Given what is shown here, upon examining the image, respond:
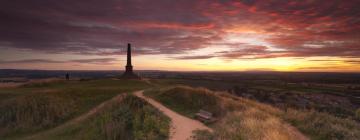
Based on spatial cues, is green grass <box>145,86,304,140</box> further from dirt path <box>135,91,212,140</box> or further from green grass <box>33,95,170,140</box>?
green grass <box>33,95,170,140</box>

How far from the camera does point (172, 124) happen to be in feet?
42.8

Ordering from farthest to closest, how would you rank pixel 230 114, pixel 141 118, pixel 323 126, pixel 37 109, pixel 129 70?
pixel 129 70 → pixel 37 109 → pixel 141 118 → pixel 230 114 → pixel 323 126

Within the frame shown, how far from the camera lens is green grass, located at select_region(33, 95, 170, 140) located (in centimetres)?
1210

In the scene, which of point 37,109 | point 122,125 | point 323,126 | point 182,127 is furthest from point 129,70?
point 323,126

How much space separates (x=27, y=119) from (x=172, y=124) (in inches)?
571

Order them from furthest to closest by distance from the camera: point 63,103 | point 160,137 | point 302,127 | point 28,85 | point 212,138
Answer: point 28,85
point 63,103
point 302,127
point 160,137
point 212,138

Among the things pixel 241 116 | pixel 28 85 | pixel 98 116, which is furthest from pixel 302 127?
pixel 28 85

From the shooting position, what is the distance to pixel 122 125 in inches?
571

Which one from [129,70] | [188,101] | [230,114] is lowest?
[230,114]

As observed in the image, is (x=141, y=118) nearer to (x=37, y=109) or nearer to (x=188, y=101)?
(x=188, y=101)

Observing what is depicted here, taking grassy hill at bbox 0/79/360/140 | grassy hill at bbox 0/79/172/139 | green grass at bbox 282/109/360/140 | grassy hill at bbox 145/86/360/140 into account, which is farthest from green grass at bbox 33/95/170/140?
green grass at bbox 282/109/360/140

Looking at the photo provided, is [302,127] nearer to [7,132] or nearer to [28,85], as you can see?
[7,132]

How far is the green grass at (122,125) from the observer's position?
12102 millimetres

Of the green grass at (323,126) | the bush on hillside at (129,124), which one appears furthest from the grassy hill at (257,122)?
the bush on hillside at (129,124)
